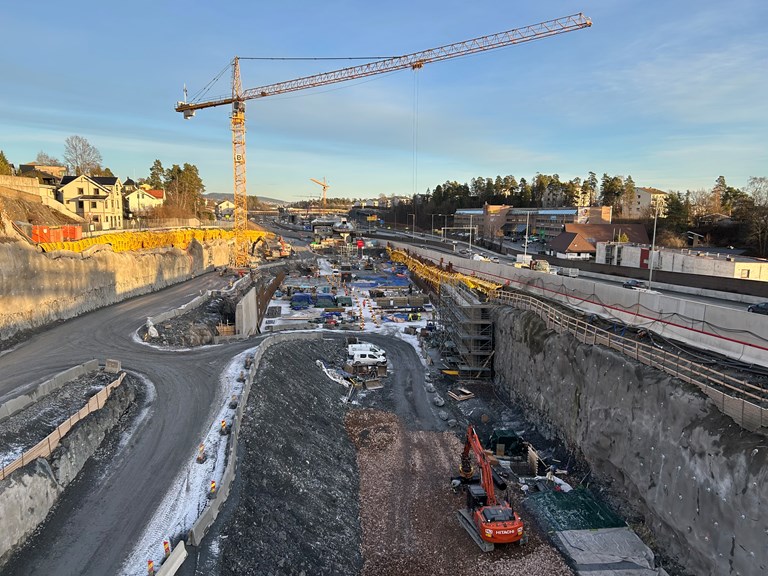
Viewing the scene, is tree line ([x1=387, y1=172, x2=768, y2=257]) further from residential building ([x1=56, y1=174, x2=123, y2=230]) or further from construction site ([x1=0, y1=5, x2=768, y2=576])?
residential building ([x1=56, y1=174, x2=123, y2=230])

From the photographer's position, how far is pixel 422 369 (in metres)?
35.8

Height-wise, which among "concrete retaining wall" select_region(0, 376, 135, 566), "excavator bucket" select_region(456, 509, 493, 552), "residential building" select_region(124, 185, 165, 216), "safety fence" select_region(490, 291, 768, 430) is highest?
"residential building" select_region(124, 185, 165, 216)

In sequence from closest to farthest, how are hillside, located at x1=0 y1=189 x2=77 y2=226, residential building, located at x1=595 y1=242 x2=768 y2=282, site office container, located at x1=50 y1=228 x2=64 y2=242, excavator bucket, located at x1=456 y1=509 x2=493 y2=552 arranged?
excavator bucket, located at x1=456 y1=509 x2=493 y2=552 < residential building, located at x1=595 y1=242 x2=768 y2=282 < site office container, located at x1=50 y1=228 x2=64 y2=242 < hillside, located at x1=0 y1=189 x2=77 y2=226

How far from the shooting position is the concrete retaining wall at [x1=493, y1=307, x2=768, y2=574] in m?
13.2

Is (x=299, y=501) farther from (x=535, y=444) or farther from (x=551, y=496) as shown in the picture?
(x=535, y=444)

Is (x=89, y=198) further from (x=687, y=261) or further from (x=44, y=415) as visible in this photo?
(x=687, y=261)

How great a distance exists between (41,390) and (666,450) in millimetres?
26303

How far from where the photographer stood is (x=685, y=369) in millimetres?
17359

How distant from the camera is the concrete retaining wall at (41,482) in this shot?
509 inches

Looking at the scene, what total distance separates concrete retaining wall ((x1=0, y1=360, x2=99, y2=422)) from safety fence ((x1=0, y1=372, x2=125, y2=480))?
241 centimetres

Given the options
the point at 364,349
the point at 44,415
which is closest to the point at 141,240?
the point at 364,349

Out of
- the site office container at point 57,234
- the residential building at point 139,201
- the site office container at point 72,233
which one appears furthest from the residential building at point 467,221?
the site office container at point 57,234

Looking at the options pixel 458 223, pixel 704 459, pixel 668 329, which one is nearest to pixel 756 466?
pixel 704 459

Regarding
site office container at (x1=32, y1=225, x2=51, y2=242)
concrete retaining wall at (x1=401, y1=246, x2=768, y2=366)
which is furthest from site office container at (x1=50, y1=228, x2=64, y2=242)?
concrete retaining wall at (x1=401, y1=246, x2=768, y2=366)
